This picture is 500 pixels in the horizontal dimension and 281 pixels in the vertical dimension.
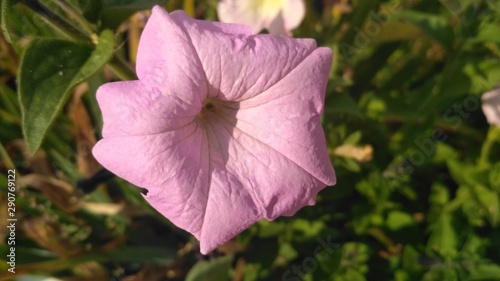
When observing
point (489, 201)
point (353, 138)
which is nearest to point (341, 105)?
point (353, 138)

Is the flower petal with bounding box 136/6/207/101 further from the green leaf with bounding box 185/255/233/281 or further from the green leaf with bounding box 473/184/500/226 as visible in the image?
the green leaf with bounding box 473/184/500/226

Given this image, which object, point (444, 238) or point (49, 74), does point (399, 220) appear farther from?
point (49, 74)

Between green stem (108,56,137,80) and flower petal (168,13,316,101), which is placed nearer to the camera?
flower petal (168,13,316,101)

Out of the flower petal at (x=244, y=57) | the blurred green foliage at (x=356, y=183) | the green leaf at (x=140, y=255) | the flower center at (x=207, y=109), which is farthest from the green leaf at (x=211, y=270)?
the flower petal at (x=244, y=57)

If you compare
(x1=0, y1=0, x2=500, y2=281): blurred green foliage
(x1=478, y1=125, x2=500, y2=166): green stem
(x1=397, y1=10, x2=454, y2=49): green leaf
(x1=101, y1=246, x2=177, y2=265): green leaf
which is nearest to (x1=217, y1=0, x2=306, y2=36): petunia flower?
(x1=0, y1=0, x2=500, y2=281): blurred green foliage

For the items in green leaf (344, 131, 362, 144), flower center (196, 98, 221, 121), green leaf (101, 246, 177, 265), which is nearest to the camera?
flower center (196, 98, 221, 121)

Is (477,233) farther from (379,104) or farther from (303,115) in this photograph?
(303,115)

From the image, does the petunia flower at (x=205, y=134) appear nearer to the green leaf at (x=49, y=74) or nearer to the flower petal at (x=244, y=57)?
the flower petal at (x=244, y=57)

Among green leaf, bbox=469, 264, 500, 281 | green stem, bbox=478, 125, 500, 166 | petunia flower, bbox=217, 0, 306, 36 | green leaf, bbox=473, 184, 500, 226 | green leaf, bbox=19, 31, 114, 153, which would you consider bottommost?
green leaf, bbox=469, 264, 500, 281
